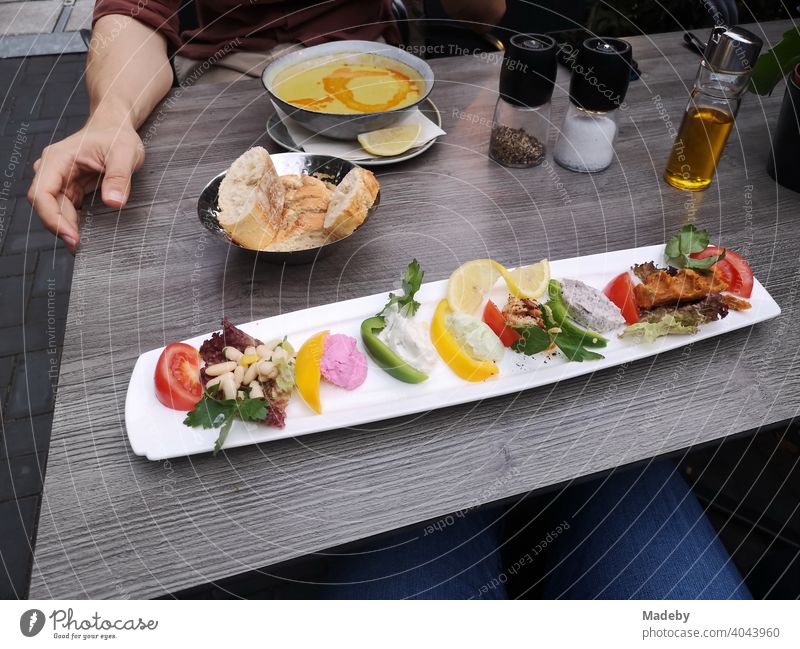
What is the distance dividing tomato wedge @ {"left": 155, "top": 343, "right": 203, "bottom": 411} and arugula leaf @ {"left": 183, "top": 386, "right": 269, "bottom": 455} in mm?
24

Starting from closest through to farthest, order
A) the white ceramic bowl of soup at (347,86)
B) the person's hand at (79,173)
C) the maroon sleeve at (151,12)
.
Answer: the person's hand at (79,173) → the white ceramic bowl of soup at (347,86) → the maroon sleeve at (151,12)

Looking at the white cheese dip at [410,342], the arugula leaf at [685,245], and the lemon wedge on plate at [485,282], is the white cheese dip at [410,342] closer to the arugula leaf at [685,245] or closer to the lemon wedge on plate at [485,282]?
the lemon wedge on plate at [485,282]

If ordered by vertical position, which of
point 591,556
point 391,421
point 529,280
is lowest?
point 591,556

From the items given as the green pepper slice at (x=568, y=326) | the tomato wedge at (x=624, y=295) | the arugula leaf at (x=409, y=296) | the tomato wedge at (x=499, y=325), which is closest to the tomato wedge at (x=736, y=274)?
the tomato wedge at (x=624, y=295)

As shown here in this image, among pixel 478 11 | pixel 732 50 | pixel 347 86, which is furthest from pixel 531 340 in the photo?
pixel 478 11

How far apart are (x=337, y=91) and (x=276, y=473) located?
35.0 inches

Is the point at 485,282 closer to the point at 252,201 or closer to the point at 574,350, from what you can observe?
the point at 574,350

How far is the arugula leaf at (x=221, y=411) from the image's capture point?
2.39ft

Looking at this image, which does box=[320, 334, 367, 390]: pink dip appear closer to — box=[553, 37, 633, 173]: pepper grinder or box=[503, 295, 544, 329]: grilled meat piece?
box=[503, 295, 544, 329]: grilled meat piece

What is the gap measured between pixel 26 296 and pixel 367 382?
171 centimetres

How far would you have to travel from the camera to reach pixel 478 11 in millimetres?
1865

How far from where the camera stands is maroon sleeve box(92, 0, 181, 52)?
1354 mm

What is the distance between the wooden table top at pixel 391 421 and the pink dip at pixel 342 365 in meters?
0.07

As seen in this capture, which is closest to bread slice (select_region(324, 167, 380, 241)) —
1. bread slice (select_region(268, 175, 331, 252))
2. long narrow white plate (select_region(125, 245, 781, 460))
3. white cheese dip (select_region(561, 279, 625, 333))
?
bread slice (select_region(268, 175, 331, 252))
